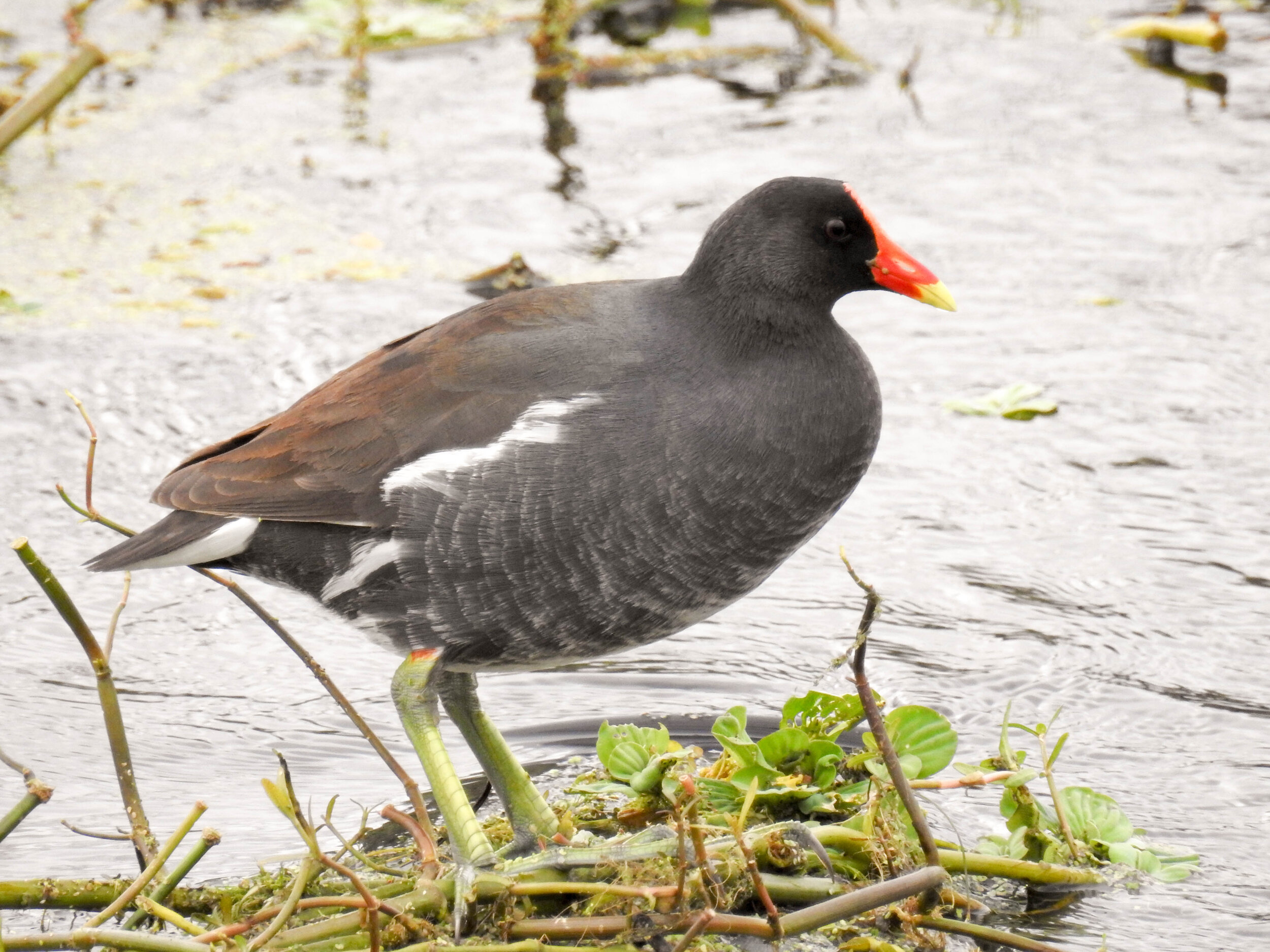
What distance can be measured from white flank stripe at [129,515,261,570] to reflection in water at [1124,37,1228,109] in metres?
4.99

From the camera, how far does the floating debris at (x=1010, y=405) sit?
4559 millimetres

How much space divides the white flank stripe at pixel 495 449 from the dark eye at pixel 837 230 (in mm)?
528

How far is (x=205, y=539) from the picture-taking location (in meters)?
2.91

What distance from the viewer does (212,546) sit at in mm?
2916

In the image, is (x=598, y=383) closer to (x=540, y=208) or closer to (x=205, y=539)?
(x=205, y=539)

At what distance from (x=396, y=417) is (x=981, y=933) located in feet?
4.41

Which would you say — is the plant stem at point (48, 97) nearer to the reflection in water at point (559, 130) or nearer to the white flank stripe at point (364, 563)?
the reflection in water at point (559, 130)

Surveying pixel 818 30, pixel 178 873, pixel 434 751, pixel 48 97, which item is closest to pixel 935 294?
pixel 434 751

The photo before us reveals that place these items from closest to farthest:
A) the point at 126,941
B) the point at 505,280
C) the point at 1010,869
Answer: the point at 126,941 < the point at 1010,869 < the point at 505,280

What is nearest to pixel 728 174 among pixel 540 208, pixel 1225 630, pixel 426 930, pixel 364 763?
pixel 540 208

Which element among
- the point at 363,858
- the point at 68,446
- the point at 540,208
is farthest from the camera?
the point at 540,208

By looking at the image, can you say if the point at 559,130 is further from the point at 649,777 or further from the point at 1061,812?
the point at 1061,812

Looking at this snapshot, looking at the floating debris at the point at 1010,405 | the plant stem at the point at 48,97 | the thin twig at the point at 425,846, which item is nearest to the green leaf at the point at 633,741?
the thin twig at the point at 425,846

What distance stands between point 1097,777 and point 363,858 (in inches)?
59.3
